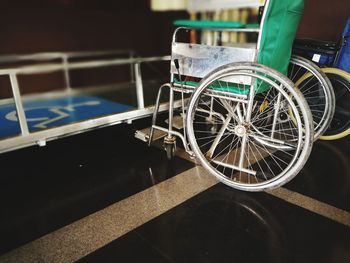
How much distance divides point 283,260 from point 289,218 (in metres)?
0.26

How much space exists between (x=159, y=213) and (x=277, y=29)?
102cm

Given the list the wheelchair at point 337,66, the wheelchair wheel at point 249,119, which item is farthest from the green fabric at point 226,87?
the wheelchair at point 337,66

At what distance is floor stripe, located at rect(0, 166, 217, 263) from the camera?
3.41 ft

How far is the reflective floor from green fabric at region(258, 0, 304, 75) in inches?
27.4

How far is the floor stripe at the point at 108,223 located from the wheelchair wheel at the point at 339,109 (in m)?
1.09

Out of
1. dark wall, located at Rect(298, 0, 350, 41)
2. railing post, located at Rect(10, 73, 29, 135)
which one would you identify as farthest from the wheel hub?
dark wall, located at Rect(298, 0, 350, 41)

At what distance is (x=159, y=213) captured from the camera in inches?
49.1

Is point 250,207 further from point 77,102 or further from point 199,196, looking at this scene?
point 77,102

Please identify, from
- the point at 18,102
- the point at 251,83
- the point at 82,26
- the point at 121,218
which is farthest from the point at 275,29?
the point at 82,26

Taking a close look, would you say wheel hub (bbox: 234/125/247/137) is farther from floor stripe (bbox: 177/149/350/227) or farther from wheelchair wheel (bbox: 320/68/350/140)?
wheelchair wheel (bbox: 320/68/350/140)

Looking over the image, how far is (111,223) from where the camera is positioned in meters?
1.19

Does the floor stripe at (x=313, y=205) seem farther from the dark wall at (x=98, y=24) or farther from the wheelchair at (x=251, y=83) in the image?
the dark wall at (x=98, y=24)

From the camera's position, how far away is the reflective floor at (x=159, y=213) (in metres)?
1.03

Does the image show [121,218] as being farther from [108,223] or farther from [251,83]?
[251,83]
